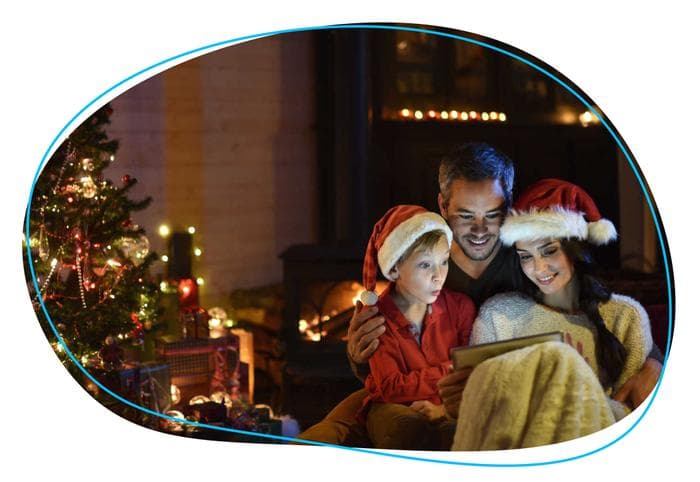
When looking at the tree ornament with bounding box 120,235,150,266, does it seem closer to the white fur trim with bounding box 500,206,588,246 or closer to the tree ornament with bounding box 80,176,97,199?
the tree ornament with bounding box 80,176,97,199

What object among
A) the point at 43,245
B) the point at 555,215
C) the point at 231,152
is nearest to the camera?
the point at 555,215

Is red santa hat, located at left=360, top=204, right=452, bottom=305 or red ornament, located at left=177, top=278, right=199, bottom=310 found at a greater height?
red santa hat, located at left=360, top=204, right=452, bottom=305

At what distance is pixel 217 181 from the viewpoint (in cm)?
290

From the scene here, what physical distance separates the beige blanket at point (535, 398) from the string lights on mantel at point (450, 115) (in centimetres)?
50

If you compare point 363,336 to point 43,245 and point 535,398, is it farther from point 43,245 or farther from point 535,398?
point 43,245

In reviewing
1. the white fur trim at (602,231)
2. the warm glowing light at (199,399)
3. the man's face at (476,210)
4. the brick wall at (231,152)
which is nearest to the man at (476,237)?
the man's face at (476,210)

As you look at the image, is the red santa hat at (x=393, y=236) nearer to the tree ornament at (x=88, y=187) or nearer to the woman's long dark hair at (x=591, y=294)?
the woman's long dark hair at (x=591, y=294)

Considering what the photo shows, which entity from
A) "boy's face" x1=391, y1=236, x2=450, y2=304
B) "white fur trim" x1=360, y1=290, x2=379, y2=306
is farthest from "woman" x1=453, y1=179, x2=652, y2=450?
"white fur trim" x1=360, y1=290, x2=379, y2=306

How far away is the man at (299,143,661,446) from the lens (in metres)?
2.79

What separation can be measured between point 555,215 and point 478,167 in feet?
0.63

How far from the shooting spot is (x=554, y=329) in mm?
2812

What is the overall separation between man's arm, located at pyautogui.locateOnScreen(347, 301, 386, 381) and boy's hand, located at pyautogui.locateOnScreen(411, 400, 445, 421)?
0.43 feet

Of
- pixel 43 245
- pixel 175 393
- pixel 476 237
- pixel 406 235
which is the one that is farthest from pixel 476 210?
pixel 43 245

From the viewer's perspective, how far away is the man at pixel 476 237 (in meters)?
2.79
